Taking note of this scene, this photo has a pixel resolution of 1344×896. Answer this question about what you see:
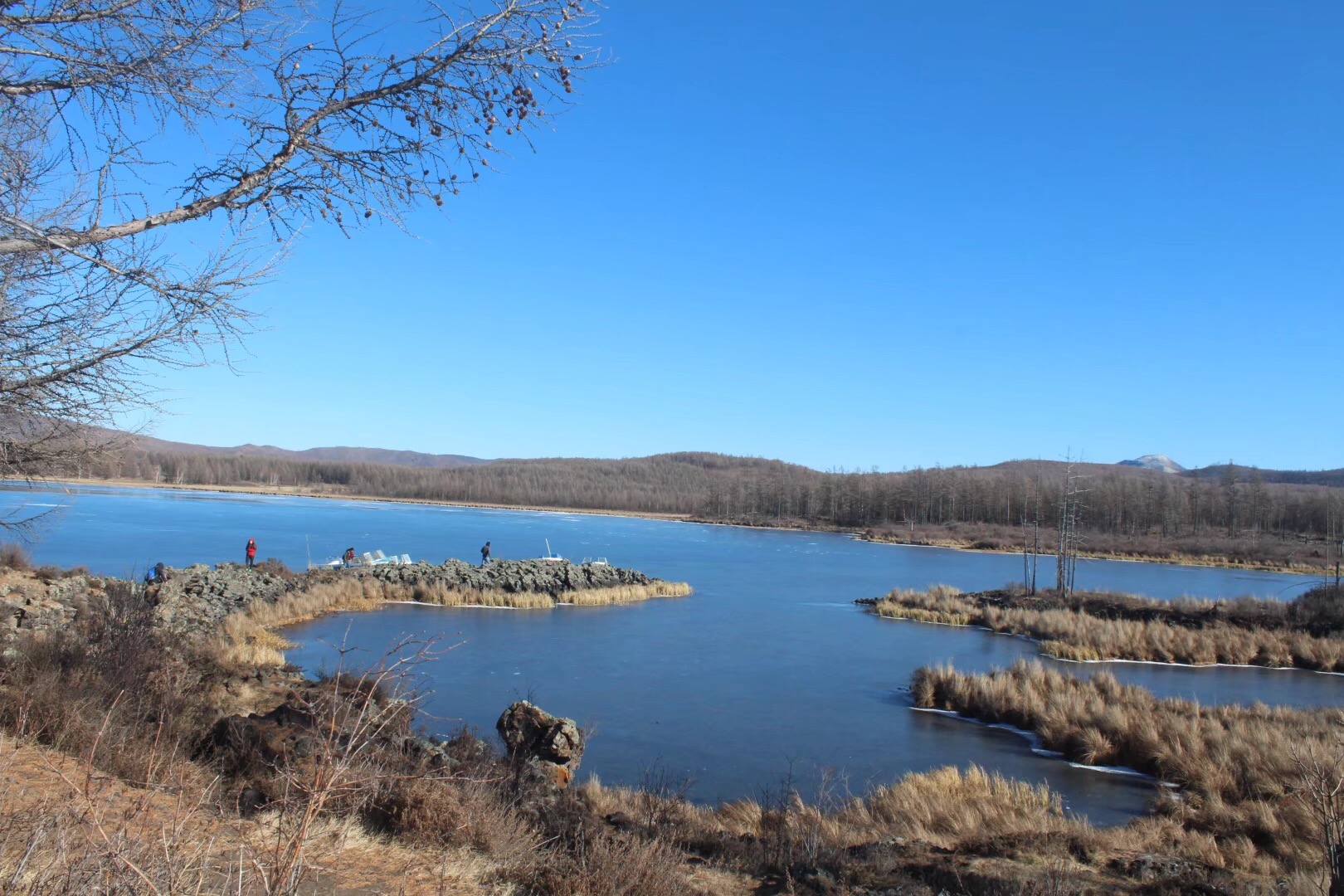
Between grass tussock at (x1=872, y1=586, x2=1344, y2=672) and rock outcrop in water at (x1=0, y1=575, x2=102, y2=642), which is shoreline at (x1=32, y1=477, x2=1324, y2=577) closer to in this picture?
rock outcrop in water at (x1=0, y1=575, x2=102, y2=642)

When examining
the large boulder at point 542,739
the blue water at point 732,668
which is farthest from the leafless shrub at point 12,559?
the large boulder at point 542,739

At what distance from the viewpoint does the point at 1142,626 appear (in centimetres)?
2477

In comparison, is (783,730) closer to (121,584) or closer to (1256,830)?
(1256,830)

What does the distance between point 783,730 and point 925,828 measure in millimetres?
5655

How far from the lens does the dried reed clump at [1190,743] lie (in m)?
8.06

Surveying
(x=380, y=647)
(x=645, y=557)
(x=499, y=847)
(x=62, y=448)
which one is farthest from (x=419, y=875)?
(x=645, y=557)

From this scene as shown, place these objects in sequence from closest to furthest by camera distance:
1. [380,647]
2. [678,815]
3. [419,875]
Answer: [419,875], [678,815], [380,647]

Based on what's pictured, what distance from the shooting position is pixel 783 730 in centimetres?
1380

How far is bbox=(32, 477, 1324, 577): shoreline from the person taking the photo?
62469 millimetres

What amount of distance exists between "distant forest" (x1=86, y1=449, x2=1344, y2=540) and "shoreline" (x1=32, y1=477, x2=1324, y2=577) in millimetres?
2769

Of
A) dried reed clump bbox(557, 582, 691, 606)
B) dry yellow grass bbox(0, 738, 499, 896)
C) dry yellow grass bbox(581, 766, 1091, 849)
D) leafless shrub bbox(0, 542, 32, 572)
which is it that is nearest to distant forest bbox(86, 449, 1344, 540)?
dried reed clump bbox(557, 582, 691, 606)

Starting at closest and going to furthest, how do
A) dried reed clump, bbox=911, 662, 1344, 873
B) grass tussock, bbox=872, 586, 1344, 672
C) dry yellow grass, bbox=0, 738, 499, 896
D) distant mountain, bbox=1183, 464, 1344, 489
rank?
dry yellow grass, bbox=0, 738, 499, 896 < dried reed clump, bbox=911, 662, 1344, 873 < grass tussock, bbox=872, 586, 1344, 672 < distant mountain, bbox=1183, 464, 1344, 489

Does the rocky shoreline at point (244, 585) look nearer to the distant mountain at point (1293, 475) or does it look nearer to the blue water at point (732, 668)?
the blue water at point (732, 668)

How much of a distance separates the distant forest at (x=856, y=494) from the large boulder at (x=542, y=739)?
143 ft
